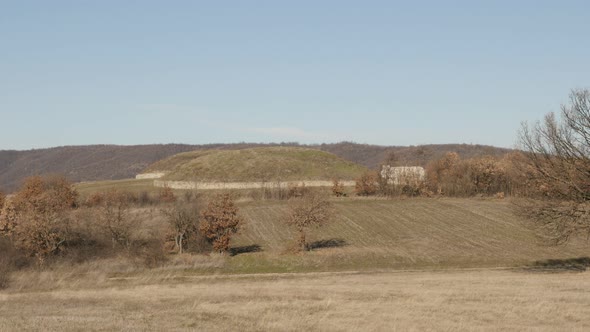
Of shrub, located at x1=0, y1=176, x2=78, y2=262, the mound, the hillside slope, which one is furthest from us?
the mound

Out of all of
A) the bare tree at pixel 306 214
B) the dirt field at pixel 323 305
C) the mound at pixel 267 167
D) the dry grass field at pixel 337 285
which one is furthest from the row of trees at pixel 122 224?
the mound at pixel 267 167

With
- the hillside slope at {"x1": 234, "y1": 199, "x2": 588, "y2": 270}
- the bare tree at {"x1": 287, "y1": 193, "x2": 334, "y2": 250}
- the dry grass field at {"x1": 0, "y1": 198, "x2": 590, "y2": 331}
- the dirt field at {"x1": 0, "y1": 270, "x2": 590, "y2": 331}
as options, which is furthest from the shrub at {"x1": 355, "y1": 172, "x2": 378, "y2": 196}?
the dirt field at {"x1": 0, "y1": 270, "x2": 590, "y2": 331}

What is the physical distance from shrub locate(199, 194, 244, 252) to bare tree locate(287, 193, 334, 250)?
17.8 ft

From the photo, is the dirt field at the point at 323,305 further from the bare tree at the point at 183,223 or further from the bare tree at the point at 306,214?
the bare tree at the point at 183,223

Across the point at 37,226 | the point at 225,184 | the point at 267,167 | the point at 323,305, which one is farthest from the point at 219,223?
the point at 267,167

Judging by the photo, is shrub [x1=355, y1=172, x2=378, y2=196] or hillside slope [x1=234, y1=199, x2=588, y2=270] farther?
shrub [x1=355, y1=172, x2=378, y2=196]

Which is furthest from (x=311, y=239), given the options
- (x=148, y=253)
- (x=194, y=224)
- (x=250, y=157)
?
(x=250, y=157)

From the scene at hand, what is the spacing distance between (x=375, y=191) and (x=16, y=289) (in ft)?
245

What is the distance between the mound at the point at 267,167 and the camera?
134375 millimetres

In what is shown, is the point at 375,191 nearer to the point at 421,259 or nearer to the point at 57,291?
the point at 421,259

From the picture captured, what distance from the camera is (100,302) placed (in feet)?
105

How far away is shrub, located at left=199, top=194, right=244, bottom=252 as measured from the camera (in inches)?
2249

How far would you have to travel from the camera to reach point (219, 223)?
57.3 meters

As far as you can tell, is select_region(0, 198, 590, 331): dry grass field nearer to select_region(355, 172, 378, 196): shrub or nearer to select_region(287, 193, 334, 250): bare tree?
select_region(287, 193, 334, 250): bare tree
